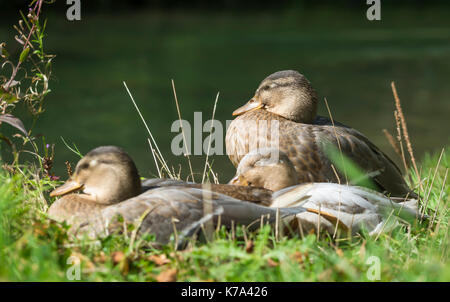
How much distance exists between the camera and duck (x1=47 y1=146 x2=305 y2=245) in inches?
121

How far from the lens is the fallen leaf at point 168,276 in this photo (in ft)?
9.05

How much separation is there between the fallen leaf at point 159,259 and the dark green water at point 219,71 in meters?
6.01

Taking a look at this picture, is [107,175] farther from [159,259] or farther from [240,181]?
[240,181]

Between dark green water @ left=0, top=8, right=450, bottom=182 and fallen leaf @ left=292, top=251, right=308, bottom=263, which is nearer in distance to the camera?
fallen leaf @ left=292, top=251, right=308, bottom=263


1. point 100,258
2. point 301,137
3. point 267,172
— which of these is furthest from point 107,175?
point 301,137

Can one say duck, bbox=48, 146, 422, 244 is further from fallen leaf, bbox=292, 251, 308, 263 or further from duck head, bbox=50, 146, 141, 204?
fallen leaf, bbox=292, 251, 308, 263

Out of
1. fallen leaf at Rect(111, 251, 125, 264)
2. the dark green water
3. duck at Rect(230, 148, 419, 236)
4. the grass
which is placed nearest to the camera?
Result: the grass

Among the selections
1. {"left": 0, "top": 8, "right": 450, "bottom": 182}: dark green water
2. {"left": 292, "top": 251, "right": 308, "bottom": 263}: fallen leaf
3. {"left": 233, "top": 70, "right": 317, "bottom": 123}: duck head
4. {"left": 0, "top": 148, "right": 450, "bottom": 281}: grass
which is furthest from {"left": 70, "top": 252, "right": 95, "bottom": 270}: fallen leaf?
{"left": 0, "top": 8, "right": 450, "bottom": 182}: dark green water

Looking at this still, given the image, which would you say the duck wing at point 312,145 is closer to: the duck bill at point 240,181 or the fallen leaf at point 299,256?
the duck bill at point 240,181

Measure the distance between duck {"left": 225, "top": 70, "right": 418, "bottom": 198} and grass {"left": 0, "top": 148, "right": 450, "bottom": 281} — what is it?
1.15m

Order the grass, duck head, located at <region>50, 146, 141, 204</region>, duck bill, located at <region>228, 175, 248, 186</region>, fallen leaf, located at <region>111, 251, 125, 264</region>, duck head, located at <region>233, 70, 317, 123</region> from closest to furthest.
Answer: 1. the grass
2. fallen leaf, located at <region>111, 251, 125, 264</region>
3. duck head, located at <region>50, 146, 141, 204</region>
4. duck bill, located at <region>228, 175, 248, 186</region>
5. duck head, located at <region>233, 70, 317, 123</region>

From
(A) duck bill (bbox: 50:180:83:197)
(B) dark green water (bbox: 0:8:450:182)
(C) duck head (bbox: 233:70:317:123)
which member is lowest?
(B) dark green water (bbox: 0:8:450:182)

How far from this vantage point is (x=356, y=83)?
671 inches

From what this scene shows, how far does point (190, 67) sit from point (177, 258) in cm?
1665
